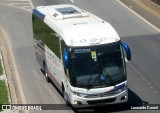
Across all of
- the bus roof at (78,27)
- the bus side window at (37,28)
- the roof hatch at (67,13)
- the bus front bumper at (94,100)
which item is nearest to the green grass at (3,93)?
the bus side window at (37,28)

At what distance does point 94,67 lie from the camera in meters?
18.5

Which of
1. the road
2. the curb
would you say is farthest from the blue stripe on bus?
the curb

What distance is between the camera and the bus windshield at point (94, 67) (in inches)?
727

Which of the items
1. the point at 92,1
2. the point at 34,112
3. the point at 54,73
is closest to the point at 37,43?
the point at 54,73

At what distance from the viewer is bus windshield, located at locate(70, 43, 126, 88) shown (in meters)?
18.5

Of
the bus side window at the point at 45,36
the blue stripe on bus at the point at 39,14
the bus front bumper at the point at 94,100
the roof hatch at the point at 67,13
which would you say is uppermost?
the roof hatch at the point at 67,13

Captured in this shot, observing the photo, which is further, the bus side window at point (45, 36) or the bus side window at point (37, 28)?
the bus side window at point (37, 28)

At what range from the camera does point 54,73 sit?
21.7 meters

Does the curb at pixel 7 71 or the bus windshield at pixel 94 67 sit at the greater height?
the bus windshield at pixel 94 67

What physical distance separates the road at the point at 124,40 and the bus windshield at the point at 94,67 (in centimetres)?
157

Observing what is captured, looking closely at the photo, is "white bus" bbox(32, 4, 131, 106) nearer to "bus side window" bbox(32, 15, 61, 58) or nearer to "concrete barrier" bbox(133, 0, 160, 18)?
"bus side window" bbox(32, 15, 61, 58)

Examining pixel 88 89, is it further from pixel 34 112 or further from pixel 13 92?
pixel 13 92

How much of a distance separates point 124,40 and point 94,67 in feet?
41.6

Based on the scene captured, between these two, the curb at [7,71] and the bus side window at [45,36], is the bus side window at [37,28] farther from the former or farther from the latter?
the curb at [7,71]
